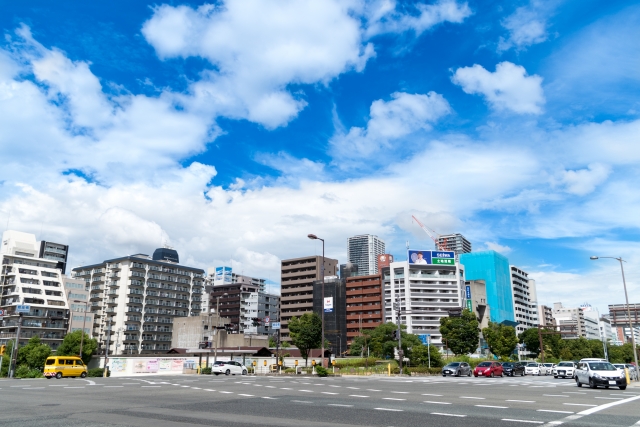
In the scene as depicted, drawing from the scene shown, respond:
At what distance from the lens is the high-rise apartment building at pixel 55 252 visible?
484 feet

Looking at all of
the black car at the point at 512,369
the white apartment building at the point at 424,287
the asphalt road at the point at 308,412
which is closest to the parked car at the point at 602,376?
the asphalt road at the point at 308,412

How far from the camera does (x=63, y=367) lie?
3931 centimetres

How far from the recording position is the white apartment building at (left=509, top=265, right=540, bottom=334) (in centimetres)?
17075

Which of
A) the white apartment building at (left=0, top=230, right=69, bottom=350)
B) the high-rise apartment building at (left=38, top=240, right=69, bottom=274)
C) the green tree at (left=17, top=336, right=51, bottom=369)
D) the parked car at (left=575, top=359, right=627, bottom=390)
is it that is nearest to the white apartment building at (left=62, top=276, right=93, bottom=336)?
the white apartment building at (left=0, top=230, right=69, bottom=350)

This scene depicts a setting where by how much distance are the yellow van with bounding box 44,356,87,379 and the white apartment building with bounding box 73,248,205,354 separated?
3114 inches

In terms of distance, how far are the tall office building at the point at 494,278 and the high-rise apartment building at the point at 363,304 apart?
3647cm

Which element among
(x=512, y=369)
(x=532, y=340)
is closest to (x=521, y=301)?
(x=532, y=340)

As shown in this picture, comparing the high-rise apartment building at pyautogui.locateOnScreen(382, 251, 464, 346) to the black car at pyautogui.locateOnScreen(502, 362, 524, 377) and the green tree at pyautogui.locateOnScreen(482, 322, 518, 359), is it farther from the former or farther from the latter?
the black car at pyautogui.locateOnScreen(502, 362, 524, 377)

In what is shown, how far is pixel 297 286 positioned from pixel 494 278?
206 feet

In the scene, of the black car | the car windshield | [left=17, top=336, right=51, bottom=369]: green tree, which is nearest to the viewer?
the car windshield

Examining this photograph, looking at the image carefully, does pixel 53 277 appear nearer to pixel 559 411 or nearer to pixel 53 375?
pixel 53 375

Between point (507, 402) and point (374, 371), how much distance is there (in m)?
36.8

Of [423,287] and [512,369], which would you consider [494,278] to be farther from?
[512,369]

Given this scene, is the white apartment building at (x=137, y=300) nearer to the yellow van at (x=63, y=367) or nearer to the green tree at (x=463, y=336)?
the green tree at (x=463, y=336)
